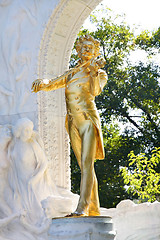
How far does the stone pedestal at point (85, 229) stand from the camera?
4219mm

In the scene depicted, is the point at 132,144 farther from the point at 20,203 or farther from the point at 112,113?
the point at 20,203

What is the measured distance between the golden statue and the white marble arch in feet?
5.86

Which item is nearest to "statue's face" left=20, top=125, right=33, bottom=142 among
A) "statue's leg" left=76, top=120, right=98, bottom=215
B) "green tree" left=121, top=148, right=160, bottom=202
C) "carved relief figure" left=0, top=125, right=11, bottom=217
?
"carved relief figure" left=0, top=125, right=11, bottom=217

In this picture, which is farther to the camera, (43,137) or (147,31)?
(147,31)

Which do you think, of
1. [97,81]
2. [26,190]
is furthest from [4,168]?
[97,81]

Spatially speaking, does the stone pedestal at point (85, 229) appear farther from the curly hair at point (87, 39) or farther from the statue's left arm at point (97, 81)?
the curly hair at point (87, 39)

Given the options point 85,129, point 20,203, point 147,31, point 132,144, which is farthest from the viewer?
point 147,31

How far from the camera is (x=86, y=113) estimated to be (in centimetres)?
476

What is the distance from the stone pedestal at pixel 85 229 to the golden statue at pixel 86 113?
31 centimetres

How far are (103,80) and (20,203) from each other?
7.14ft

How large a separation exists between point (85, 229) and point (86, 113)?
3.77ft

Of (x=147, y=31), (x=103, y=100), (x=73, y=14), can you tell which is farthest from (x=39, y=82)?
(x=147, y=31)

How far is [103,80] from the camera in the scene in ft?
15.9

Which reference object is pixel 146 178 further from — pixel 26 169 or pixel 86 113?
pixel 86 113
